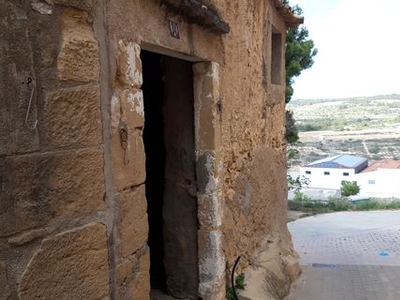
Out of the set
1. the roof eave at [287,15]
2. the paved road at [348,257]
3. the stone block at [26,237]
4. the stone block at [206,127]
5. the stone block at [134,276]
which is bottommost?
the paved road at [348,257]

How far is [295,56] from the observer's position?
1577 centimetres

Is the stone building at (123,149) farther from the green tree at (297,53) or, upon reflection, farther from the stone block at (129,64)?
the green tree at (297,53)

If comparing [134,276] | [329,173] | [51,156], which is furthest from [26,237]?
[329,173]

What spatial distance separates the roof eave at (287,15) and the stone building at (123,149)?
1.31m

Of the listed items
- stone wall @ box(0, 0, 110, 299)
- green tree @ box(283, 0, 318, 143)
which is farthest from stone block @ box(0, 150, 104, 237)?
green tree @ box(283, 0, 318, 143)

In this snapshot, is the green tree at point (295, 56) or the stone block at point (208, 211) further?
the green tree at point (295, 56)

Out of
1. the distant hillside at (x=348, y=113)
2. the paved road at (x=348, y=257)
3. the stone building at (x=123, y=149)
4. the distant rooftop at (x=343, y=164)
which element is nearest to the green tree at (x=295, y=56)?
the paved road at (x=348, y=257)

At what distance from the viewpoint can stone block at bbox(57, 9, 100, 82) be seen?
160 centimetres

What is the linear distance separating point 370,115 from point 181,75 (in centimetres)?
10209

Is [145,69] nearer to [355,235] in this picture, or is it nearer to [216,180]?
[216,180]

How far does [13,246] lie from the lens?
1459 mm

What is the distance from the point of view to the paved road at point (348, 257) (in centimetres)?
605

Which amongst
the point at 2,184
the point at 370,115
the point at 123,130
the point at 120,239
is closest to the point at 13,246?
the point at 2,184

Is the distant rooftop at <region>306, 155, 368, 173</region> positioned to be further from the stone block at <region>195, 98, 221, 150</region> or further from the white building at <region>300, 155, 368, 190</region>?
the stone block at <region>195, 98, 221, 150</region>
